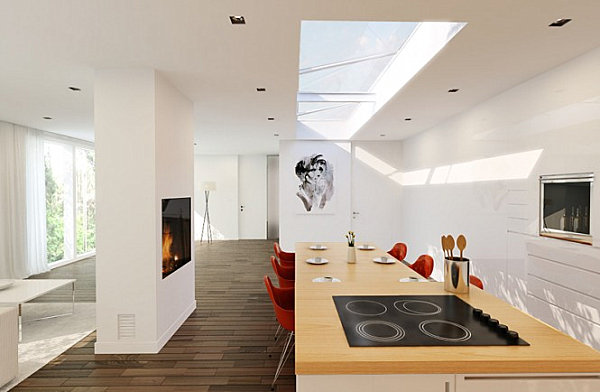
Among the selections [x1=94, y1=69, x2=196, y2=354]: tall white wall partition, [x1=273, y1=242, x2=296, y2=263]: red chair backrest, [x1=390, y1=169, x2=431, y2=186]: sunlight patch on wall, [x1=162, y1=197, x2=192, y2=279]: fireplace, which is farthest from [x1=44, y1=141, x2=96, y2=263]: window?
[x1=390, y1=169, x2=431, y2=186]: sunlight patch on wall

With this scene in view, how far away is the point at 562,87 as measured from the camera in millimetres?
3205

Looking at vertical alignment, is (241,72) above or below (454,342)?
above

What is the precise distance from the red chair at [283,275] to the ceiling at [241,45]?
198cm

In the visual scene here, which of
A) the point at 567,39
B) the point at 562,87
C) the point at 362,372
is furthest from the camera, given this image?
the point at 562,87

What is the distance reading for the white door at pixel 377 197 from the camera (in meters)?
8.27

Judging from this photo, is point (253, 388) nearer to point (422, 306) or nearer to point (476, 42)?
point (422, 306)

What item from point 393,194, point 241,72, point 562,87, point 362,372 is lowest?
point 362,372

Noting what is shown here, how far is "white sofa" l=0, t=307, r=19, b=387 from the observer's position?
276 cm

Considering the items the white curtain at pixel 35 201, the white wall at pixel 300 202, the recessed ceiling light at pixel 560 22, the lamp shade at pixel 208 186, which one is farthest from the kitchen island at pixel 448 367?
the lamp shade at pixel 208 186

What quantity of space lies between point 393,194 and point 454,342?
6894 millimetres

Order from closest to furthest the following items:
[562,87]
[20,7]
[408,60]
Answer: [20,7] < [562,87] < [408,60]

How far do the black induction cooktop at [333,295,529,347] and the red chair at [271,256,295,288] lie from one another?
60.8 inches

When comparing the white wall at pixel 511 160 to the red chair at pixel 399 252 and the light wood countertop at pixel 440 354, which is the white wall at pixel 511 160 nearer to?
the red chair at pixel 399 252

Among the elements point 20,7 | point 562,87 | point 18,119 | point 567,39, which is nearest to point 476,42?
point 567,39
